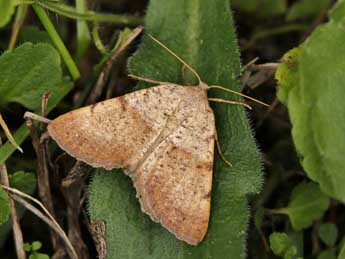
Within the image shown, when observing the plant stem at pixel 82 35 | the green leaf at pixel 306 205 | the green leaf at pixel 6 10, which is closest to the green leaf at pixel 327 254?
the green leaf at pixel 306 205

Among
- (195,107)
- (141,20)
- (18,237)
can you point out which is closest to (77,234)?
(18,237)

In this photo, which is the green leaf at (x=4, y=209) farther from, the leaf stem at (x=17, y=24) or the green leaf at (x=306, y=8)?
the green leaf at (x=306, y=8)

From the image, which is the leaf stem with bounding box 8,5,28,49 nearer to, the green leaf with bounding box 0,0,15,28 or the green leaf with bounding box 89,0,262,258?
the green leaf with bounding box 0,0,15,28

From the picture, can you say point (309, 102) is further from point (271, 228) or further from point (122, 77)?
point (122, 77)

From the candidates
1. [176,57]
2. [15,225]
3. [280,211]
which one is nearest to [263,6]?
[176,57]

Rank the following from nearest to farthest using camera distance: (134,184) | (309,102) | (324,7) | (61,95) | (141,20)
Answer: (309,102)
(134,184)
(61,95)
(141,20)
(324,7)

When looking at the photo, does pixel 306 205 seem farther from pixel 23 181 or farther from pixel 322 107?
pixel 23 181
